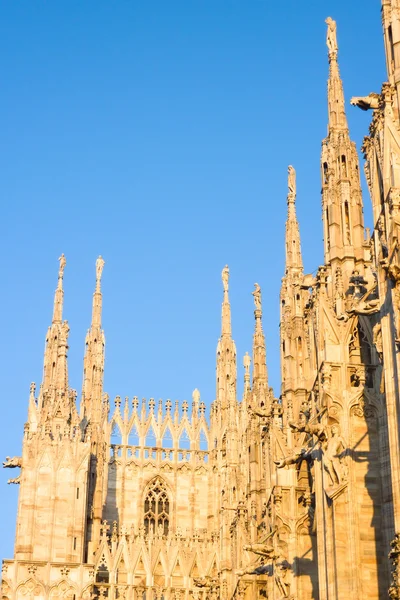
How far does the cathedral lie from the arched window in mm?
73

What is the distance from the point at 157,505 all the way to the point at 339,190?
99.5 feet

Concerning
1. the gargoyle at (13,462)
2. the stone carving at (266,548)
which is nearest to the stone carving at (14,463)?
the gargoyle at (13,462)

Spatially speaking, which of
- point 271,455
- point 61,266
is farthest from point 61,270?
point 271,455

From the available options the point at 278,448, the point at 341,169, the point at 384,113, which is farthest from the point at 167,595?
the point at 384,113

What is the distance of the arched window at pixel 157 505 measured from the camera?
186ft

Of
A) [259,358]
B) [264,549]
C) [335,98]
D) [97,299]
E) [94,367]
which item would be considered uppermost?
[97,299]

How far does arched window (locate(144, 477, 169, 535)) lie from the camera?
186 ft

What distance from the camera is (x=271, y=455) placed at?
33.9 meters

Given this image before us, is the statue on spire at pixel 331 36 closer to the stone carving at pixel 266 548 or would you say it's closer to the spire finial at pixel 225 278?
the stone carving at pixel 266 548

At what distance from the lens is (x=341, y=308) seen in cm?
2714

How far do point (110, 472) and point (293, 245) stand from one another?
78.9 feet

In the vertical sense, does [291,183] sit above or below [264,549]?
above

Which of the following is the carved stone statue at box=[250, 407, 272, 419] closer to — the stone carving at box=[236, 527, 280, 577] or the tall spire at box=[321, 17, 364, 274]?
the stone carving at box=[236, 527, 280, 577]

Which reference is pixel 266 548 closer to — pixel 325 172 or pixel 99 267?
pixel 325 172
